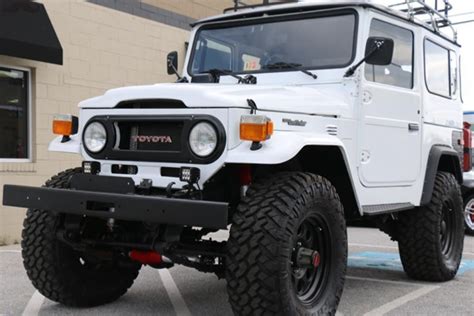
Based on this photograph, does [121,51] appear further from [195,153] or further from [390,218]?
[195,153]

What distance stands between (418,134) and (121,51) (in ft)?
20.4

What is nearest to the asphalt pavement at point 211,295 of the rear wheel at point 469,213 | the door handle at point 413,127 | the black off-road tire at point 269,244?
the black off-road tire at point 269,244

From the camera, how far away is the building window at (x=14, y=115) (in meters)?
8.84

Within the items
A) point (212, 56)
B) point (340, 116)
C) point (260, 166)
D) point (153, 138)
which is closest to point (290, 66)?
point (340, 116)

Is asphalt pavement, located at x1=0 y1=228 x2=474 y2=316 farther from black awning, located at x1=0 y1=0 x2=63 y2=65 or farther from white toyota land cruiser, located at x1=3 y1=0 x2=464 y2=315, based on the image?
black awning, located at x1=0 y1=0 x2=63 y2=65

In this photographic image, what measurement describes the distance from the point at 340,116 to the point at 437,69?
2178 mm

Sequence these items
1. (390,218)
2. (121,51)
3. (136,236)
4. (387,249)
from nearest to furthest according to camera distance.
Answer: (136,236)
(390,218)
(387,249)
(121,51)

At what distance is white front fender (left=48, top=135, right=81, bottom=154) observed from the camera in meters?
4.40

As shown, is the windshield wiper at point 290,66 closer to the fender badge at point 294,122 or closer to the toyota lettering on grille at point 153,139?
the fender badge at point 294,122

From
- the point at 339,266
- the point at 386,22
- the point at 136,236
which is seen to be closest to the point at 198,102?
the point at 136,236

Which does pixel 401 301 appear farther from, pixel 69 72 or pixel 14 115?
pixel 69 72

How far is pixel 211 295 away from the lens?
531cm

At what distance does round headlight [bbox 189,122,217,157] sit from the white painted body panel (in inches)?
3.4

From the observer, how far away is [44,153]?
9180mm
